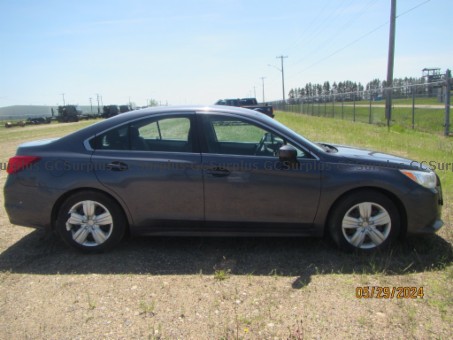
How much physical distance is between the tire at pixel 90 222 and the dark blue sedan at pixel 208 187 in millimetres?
11

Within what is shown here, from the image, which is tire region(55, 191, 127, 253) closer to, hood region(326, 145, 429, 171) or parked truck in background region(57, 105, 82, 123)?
hood region(326, 145, 429, 171)

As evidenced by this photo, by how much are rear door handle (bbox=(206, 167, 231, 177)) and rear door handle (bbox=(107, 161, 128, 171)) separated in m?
0.88

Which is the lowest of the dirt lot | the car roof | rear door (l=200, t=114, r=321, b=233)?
the dirt lot

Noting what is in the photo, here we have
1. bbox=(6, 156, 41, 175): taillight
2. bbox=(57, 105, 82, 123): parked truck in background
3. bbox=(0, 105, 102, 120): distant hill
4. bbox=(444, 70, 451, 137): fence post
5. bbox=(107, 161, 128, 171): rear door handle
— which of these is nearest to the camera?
bbox=(107, 161, 128, 171): rear door handle

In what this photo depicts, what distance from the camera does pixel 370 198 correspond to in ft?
12.2

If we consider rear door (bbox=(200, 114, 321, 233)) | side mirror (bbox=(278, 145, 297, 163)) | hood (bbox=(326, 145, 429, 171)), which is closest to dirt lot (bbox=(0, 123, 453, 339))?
rear door (bbox=(200, 114, 321, 233))

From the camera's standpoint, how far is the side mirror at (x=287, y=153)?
11.9 feet

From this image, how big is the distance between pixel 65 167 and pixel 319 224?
2723mm

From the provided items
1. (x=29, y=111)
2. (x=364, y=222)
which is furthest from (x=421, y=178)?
(x=29, y=111)

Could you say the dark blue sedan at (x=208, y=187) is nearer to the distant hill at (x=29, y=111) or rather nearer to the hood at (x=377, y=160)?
the hood at (x=377, y=160)

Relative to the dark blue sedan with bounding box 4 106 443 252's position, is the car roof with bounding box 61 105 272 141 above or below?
above
